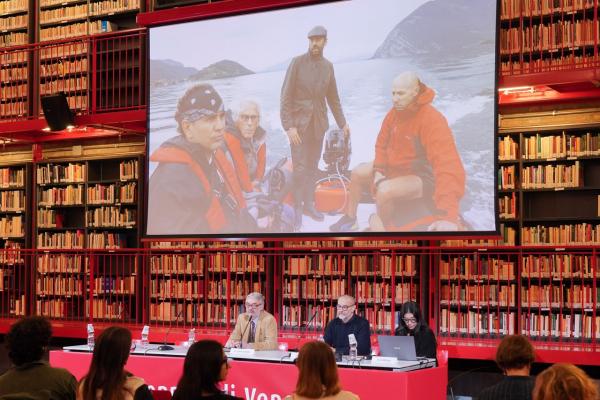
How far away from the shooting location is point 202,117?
9812mm

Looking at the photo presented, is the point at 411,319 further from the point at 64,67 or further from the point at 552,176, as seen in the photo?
the point at 64,67

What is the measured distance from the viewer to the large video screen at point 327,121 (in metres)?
8.38

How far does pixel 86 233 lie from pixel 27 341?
30.3 feet

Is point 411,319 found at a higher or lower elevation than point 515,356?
lower

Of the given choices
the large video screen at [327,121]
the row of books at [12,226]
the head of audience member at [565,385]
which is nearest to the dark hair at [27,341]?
the head of audience member at [565,385]

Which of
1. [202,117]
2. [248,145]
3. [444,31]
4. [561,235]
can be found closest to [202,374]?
[444,31]

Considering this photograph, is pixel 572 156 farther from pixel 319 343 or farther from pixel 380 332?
pixel 319 343

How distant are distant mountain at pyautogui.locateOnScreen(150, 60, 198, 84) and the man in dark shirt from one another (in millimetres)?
3652

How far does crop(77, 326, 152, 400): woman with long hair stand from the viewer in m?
3.76

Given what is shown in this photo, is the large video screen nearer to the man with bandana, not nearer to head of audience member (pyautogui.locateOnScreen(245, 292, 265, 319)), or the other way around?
the man with bandana

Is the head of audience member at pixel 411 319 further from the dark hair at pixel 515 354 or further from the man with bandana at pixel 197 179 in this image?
the dark hair at pixel 515 354

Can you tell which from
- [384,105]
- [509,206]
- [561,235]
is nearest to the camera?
[384,105]

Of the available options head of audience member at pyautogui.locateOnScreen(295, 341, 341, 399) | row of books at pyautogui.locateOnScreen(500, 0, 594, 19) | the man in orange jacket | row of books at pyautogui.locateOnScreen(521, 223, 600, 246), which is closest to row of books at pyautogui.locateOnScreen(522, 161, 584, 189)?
row of books at pyautogui.locateOnScreen(521, 223, 600, 246)

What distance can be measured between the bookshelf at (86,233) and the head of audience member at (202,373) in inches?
329
